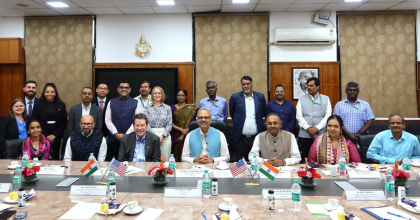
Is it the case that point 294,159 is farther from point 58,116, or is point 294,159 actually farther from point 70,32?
point 70,32

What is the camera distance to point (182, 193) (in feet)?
6.41

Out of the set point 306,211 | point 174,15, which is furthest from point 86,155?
point 174,15

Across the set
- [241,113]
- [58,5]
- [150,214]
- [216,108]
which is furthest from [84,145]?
[58,5]

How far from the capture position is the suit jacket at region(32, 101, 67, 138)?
4184 mm

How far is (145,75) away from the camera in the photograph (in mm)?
6129

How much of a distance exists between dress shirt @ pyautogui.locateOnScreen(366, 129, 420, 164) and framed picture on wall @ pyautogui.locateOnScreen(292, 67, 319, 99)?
2885 millimetres

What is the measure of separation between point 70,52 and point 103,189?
5.37 meters

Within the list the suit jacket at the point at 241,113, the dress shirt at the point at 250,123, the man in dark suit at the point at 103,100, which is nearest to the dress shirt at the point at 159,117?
the man in dark suit at the point at 103,100

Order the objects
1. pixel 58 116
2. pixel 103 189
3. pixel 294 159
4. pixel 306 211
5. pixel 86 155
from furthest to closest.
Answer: pixel 58 116 → pixel 86 155 → pixel 294 159 → pixel 103 189 → pixel 306 211

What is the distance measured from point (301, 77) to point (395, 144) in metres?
3.05

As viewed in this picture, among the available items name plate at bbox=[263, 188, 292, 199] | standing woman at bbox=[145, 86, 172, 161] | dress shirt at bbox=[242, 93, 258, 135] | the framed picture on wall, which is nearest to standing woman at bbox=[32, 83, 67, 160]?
standing woman at bbox=[145, 86, 172, 161]

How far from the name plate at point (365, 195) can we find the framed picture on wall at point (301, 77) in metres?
4.35

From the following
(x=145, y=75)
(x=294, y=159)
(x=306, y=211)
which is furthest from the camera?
(x=145, y=75)

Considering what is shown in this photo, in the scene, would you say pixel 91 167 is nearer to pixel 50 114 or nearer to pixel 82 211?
pixel 82 211
